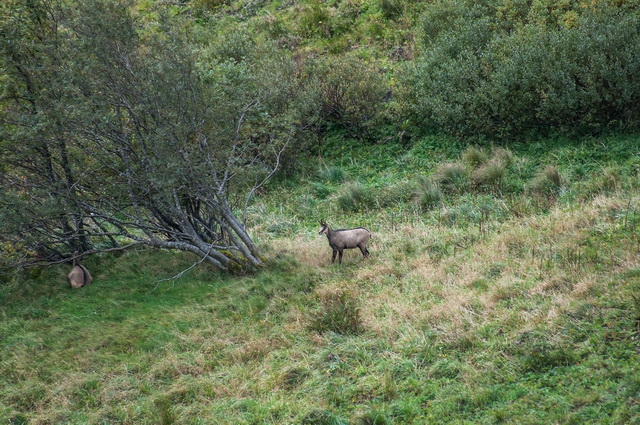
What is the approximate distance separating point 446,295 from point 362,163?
8.86 metres

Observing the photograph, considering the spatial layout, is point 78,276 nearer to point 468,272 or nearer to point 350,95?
point 468,272

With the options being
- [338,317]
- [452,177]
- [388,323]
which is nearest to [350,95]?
[452,177]

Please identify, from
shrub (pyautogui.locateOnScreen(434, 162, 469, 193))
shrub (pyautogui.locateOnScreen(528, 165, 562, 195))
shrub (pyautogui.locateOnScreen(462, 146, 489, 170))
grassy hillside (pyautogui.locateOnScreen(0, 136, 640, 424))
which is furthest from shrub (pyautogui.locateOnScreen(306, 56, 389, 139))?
shrub (pyautogui.locateOnScreen(528, 165, 562, 195))

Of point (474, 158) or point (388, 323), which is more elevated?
point (388, 323)

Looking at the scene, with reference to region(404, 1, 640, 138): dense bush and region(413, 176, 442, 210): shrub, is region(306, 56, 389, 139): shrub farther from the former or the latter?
region(413, 176, 442, 210): shrub

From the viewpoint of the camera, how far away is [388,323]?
777 cm

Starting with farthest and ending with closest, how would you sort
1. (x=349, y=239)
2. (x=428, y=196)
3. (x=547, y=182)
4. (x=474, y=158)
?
(x=474, y=158), (x=428, y=196), (x=547, y=182), (x=349, y=239)

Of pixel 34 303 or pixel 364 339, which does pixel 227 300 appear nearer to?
pixel 364 339

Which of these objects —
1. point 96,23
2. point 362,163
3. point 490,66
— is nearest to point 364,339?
point 96,23

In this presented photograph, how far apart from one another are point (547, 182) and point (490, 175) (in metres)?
1.33

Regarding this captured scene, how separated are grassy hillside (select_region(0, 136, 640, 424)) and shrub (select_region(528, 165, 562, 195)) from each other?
0.04 metres

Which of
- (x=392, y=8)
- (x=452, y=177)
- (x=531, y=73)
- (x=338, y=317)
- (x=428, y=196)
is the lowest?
(x=428, y=196)

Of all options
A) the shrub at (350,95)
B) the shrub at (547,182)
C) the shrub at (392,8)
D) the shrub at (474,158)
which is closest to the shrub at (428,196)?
the shrub at (474,158)

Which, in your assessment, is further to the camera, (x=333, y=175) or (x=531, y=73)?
(x=333, y=175)
